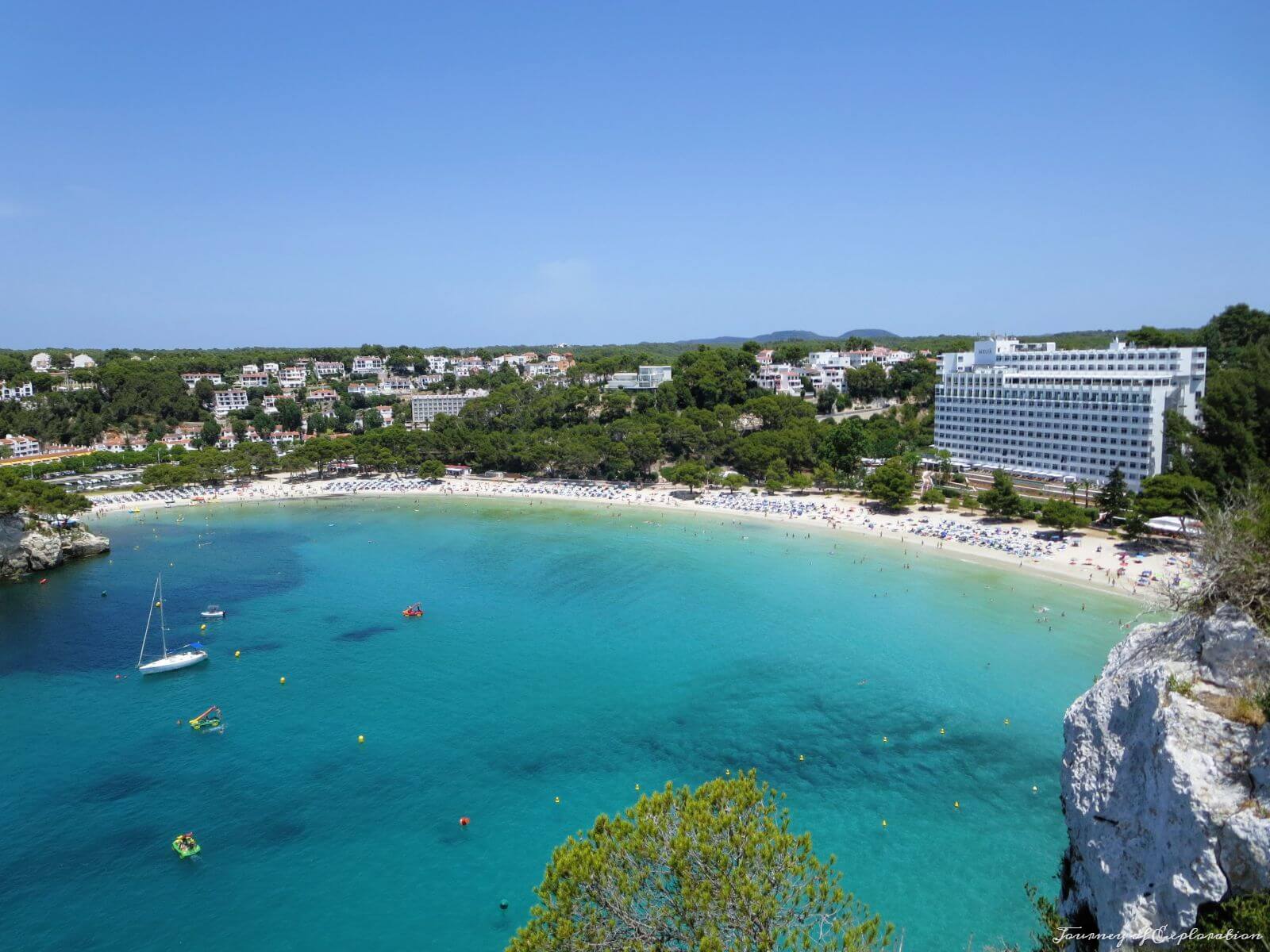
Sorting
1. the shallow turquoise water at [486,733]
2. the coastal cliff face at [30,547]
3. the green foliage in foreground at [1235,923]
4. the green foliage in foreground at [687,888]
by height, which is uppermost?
the green foliage in foreground at [1235,923]

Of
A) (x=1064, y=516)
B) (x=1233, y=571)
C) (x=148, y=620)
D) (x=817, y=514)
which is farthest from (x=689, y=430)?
(x=1233, y=571)

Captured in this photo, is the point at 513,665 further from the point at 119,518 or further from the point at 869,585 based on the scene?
the point at 119,518

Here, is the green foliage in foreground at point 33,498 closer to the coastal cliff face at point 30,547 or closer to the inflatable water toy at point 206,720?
the coastal cliff face at point 30,547

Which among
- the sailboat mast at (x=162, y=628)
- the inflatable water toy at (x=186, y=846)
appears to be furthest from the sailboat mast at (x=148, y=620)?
the inflatable water toy at (x=186, y=846)

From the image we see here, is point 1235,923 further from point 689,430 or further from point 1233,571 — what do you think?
point 689,430

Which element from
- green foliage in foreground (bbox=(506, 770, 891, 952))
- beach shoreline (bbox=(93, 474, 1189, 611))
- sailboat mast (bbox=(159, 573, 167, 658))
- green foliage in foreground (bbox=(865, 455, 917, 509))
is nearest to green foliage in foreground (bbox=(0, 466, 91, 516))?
sailboat mast (bbox=(159, 573, 167, 658))

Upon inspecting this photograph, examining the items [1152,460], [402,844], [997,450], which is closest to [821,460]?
[997,450]
